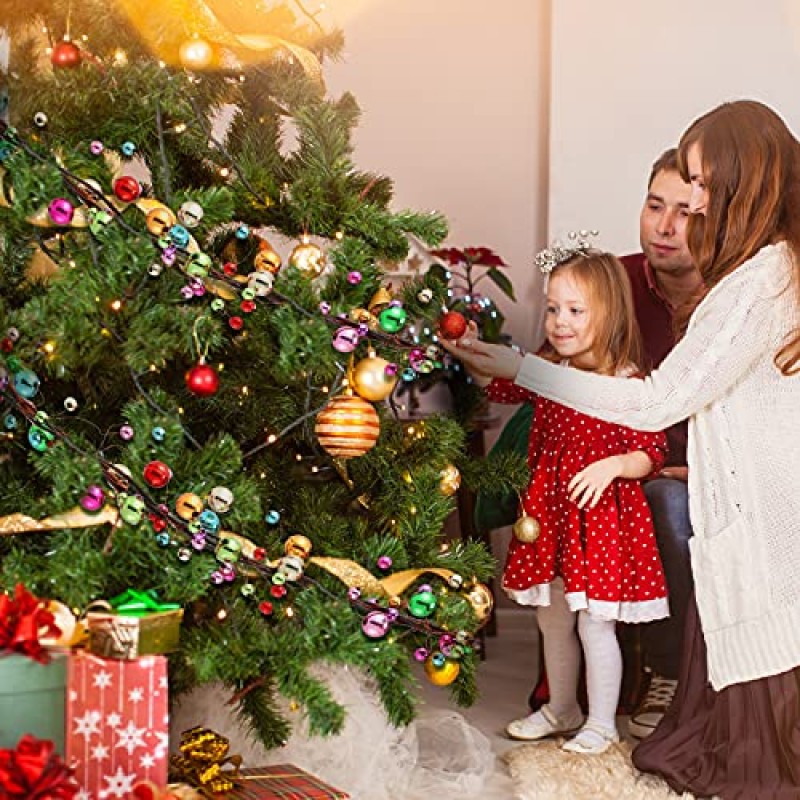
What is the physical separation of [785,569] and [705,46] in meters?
1.75

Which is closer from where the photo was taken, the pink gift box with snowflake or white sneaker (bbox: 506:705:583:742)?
the pink gift box with snowflake

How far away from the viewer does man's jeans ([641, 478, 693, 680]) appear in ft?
7.45

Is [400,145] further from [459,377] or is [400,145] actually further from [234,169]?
[234,169]

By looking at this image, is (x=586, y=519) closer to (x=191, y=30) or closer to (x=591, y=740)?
(x=591, y=740)

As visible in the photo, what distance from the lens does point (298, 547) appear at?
1.58 meters

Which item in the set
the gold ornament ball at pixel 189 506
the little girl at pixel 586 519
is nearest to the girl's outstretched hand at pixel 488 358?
the little girl at pixel 586 519

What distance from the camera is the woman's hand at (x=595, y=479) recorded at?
2148 millimetres

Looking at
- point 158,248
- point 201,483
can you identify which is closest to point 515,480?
point 201,483

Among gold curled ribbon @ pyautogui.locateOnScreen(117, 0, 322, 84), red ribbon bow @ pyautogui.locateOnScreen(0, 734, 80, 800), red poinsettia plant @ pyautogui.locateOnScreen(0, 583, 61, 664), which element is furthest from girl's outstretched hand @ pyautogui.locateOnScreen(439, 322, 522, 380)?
red ribbon bow @ pyautogui.locateOnScreen(0, 734, 80, 800)

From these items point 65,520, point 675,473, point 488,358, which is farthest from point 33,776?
point 675,473

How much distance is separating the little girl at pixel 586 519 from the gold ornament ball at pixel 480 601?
0.44 metres

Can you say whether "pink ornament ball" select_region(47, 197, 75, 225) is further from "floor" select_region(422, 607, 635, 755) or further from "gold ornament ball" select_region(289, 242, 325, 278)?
"floor" select_region(422, 607, 635, 755)

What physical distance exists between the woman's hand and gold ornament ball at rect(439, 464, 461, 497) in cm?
39

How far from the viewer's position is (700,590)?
1935mm
